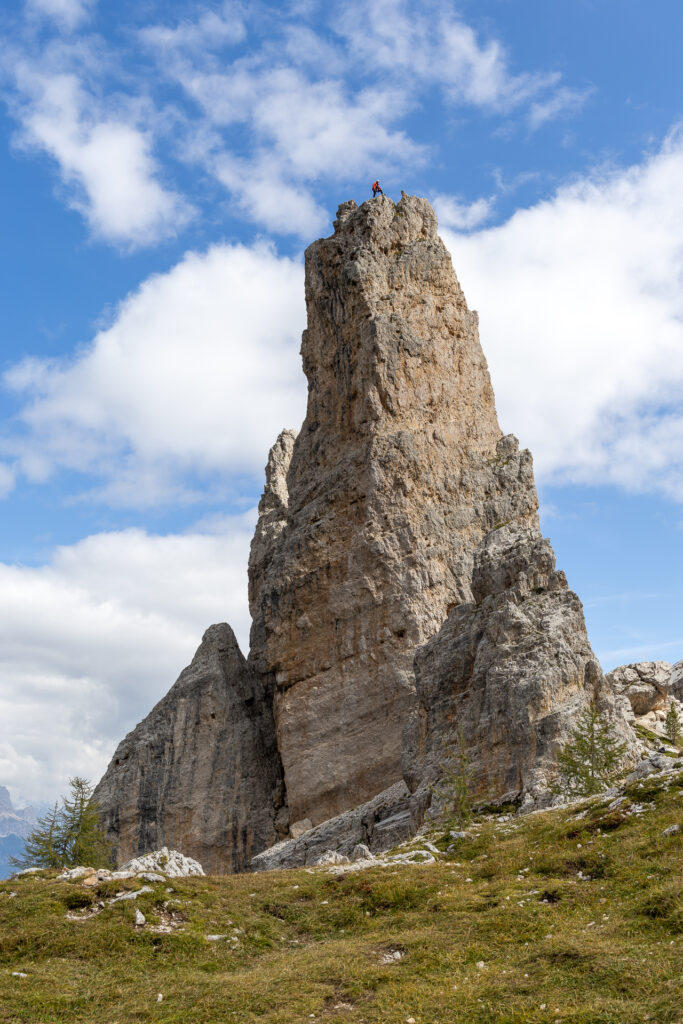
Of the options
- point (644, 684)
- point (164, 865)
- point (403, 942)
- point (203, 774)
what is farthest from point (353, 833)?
point (403, 942)

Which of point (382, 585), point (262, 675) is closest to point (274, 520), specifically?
point (262, 675)

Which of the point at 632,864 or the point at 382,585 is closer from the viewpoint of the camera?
the point at 632,864

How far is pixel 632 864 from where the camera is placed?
2314 cm

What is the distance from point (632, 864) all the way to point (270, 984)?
992cm

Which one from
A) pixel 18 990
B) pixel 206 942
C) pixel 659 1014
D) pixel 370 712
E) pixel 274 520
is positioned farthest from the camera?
pixel 274 520

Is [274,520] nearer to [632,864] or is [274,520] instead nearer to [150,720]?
[150,720]

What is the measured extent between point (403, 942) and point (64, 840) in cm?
2920

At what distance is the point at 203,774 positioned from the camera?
74000 millimetres

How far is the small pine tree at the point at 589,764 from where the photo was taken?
35312mm

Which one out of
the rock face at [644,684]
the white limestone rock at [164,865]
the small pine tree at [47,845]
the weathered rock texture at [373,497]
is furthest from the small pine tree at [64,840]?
the rock face at [644,684]

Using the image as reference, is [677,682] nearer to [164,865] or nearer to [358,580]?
[358,580]

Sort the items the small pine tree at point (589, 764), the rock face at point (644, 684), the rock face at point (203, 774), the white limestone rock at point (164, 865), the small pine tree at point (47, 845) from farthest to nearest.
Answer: the rock face at point (203, 774)
the rock face at point (644, 684)
the small pine tree at point (47, 845)
the small pine tree at point (589, 764)
the white limestone rock at point (164, 865)

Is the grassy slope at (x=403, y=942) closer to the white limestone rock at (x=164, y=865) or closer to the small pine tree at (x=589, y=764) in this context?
the white limestone rock at (x=164, y=865)

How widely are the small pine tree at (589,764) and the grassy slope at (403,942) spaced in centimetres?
656
